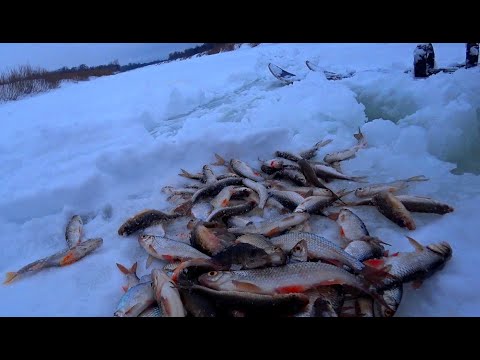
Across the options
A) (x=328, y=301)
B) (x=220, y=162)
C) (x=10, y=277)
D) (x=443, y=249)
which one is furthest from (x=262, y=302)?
(x=220, y=162)

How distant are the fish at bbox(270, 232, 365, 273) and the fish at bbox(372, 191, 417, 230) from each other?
0.81 meters

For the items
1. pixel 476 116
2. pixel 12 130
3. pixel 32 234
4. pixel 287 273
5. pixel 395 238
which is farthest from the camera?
pixel 12 130

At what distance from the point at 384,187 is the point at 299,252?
1.60 meters

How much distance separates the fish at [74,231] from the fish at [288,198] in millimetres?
1975

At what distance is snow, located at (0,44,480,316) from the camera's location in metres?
2.63

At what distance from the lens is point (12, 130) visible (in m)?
6.53

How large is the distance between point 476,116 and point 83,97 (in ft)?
30.5

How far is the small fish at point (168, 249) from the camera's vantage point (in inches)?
106

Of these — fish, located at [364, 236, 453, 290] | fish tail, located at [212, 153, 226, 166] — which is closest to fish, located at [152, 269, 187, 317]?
fish, located at [364, 236, 453, 290]

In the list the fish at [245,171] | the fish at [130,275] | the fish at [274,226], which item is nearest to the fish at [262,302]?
the fish at [130,275]

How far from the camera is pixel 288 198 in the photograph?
3557 millimetres
